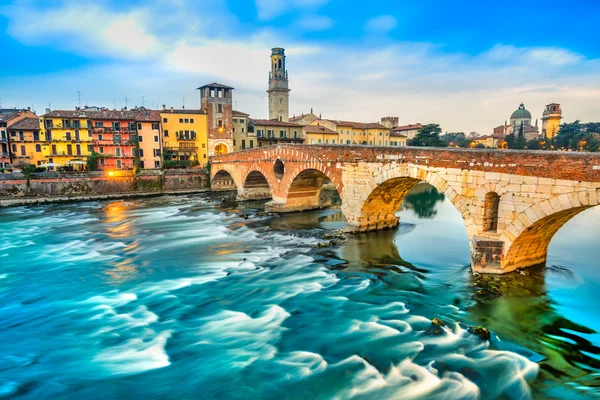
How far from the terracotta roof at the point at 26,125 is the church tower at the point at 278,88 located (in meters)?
35.6

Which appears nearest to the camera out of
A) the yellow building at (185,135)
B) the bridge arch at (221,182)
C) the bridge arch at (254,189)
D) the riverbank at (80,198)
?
the riverbank at (80,198)

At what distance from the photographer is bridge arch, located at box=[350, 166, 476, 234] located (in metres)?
13.3

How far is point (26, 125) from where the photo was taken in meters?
38.7

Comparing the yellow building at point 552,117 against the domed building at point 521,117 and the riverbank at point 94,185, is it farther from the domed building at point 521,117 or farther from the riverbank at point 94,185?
the riverbank at point 94,185

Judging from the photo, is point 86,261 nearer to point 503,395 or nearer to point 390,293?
point 390,293

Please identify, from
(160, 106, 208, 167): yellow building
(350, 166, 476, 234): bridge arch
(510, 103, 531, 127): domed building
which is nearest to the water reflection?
(350, 166, 476, 234): bridge arch

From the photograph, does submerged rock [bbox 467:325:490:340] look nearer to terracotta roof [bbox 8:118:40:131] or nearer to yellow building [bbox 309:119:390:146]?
terracotta roof [bbox 8:118:40:131]

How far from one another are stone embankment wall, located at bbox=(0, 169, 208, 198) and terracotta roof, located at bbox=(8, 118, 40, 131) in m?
7.56

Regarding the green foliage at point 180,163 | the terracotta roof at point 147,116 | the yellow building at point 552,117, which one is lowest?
the green foliage at point 180,163

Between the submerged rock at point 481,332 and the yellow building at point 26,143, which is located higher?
the yellow building at point 26,143

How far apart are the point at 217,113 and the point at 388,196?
3304 cm

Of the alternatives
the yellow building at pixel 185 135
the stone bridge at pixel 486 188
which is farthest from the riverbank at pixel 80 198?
the stone bridge at pixel 486 188

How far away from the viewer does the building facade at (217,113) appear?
Answer: 1805 inches

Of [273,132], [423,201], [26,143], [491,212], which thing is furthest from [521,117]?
[26,143]
